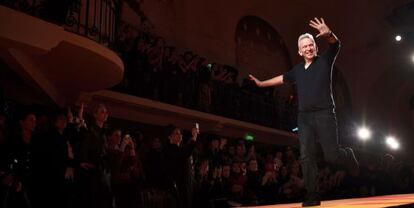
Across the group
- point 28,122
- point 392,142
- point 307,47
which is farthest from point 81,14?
point 392,142

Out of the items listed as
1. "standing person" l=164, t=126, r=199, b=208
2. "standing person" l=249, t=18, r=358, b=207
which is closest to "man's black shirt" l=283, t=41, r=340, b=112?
"standing person" l=249, t=18, r=358, b=207

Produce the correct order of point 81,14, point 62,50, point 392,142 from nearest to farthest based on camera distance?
point 62,50 < point 81,14 < point 392,142

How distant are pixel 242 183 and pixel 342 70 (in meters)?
11.4

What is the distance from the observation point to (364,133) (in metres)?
16.4

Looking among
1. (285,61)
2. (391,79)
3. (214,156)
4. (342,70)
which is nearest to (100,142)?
(214,156)

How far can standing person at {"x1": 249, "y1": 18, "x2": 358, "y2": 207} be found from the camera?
422 centimetres

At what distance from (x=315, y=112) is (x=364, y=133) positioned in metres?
13.0

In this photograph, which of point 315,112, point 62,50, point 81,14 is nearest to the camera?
point 315,112

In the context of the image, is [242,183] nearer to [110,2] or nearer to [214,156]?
[214,156]

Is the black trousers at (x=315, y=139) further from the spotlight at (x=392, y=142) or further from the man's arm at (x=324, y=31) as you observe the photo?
the spotlight at (x=392, y=142)

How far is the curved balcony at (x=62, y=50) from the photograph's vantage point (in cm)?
503

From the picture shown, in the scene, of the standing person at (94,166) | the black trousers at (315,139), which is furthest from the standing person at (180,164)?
the black trousers at (315,139)

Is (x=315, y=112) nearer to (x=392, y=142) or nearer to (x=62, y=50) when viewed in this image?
(x=62, y=50)

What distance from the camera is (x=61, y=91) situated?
7781 mm
